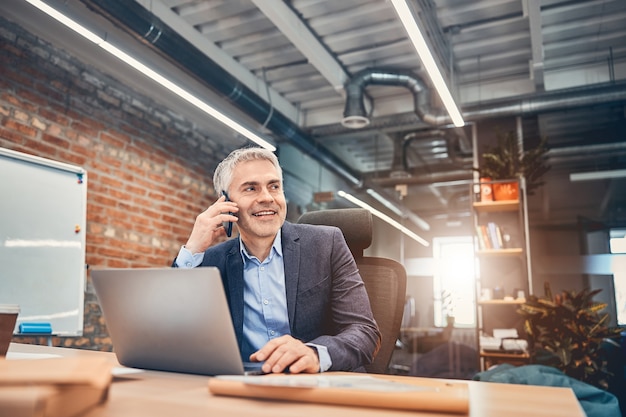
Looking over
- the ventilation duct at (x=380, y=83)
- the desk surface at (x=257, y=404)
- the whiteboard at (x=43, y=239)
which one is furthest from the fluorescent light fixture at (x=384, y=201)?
the desk surface at (x=257, y=404)

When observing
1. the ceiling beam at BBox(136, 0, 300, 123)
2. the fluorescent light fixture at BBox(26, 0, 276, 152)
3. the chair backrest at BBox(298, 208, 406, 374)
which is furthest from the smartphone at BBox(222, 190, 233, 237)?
the ceiling beam at BBox(136, 0, 300, 123)

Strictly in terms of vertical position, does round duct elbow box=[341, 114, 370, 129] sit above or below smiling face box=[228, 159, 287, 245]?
above

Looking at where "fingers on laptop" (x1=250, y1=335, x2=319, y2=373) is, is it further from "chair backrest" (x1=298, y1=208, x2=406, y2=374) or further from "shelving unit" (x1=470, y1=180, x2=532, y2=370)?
"shelving unit" (x1=470, y1=180, x2=532, y2=370)

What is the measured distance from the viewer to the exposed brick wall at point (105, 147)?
13.0 ft

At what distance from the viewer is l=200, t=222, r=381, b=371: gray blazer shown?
1.70m

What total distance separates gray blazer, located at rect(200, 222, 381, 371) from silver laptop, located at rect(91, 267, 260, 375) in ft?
1.74

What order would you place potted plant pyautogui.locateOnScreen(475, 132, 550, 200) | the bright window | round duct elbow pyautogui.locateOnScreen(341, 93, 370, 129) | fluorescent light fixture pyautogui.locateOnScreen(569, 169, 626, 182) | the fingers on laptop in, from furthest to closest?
the bright window → fluorescent light fixture pyautogui.locateOnScreen(569, 169, 626, 182) → round duct elbow pyautogui.locateOnScreen(341, 93, 370, 129) → potted plant pyautogui.locateOnScreen(475, 132, 550, 200) → the fingers on laptop

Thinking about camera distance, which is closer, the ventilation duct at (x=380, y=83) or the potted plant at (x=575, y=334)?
the potted plant at (x=575, y=334)

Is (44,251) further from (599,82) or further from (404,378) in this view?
(599,82)

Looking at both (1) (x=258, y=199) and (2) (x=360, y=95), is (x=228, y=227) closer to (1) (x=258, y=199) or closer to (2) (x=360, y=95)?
(1) (x=258, y=199)

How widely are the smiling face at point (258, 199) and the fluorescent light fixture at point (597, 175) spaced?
5.96 meters

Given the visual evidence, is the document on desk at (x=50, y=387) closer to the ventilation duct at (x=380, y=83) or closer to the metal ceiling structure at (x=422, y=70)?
the metal ceiling structure at (x=422, y=70)

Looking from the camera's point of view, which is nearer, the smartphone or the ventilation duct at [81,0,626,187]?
the smartphone

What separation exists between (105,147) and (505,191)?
3813 millimetres
